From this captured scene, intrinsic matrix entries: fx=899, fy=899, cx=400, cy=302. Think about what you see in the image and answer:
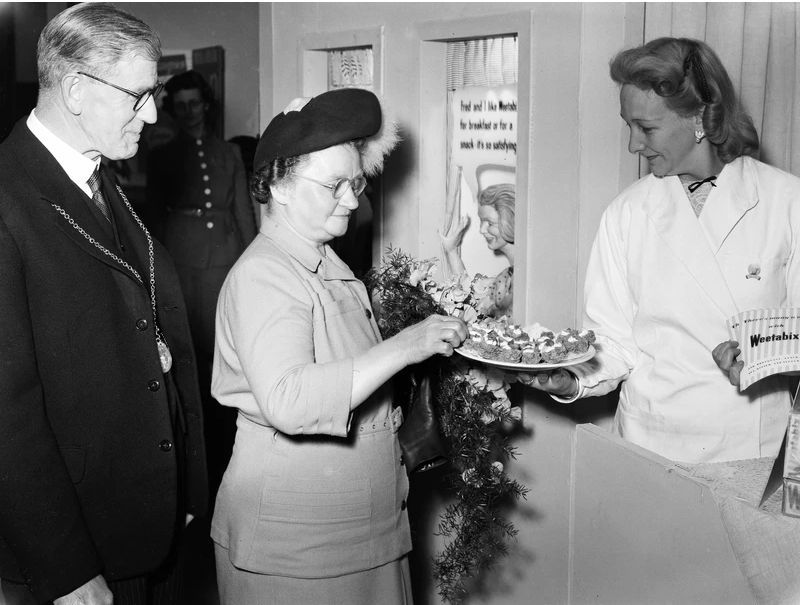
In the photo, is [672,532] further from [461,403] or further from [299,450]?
[299,450]

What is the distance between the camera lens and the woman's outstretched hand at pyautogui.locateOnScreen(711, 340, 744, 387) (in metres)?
2.10

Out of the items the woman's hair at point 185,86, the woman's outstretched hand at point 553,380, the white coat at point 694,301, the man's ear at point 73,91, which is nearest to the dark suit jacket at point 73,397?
the man's ear at point 73,91

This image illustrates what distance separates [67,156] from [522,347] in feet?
3.58

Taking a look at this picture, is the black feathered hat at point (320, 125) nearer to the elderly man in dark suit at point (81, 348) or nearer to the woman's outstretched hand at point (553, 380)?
the elderly man in dark suit at point (81, 348)

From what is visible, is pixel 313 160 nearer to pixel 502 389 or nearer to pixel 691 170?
pixel 502 389

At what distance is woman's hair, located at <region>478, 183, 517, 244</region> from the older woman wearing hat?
110 cm

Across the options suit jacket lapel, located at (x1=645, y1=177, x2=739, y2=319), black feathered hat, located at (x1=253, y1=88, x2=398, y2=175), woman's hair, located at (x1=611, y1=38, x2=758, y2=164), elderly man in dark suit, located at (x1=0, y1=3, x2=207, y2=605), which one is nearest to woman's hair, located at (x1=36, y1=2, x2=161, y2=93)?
elderly man in dark suit, located at (x1=0, y1=3, x2=207, y2=605)

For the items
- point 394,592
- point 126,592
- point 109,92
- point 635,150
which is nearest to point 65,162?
point 109,92

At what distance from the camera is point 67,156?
1.81 meters

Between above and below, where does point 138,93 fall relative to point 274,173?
above

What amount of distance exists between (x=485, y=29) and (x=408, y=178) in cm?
60

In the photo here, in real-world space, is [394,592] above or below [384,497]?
below

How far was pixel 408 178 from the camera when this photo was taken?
3.25 m

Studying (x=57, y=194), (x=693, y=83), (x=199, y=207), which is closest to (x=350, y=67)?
(x=199, y=207)
